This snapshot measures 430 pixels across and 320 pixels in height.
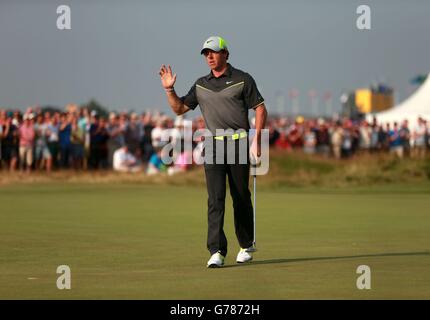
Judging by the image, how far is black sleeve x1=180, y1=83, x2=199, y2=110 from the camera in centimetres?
1379

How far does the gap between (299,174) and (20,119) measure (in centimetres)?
855

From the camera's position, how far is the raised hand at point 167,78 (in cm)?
1361

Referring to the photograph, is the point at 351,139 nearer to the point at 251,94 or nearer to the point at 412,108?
the point at 412,108

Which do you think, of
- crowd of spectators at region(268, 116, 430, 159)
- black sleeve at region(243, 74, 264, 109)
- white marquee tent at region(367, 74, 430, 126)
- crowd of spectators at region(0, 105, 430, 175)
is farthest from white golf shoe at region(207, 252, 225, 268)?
white marquee tent at region(367, 74, 430, 126)

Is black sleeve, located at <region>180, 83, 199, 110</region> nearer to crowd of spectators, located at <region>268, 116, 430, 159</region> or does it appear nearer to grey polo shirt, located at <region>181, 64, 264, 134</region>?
grey polo shirt, located at <region>181, 64, 264, 134</region>

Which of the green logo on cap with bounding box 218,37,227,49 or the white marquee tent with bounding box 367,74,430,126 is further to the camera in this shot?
the white marquee tent with bounding box 367,74,430,126

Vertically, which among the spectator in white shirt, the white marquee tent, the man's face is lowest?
the spectator in white shirt

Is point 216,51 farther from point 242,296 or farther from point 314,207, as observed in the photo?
point 314,207

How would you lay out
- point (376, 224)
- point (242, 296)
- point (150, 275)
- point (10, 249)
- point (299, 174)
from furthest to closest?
point (299, 174) < point (376, 224) < point (10, 249) < point (150, 275) < point (242, 296)

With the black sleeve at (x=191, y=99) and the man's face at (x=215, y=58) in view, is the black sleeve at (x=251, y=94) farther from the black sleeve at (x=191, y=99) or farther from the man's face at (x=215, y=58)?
the black sleeve at (x=191, y=99)

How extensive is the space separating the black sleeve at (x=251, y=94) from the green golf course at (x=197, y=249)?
1825 mm

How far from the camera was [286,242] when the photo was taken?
16.6 m

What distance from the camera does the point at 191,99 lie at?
13.8m

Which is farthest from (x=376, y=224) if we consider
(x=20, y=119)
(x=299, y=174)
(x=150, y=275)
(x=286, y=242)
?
(x=20, y=119)
